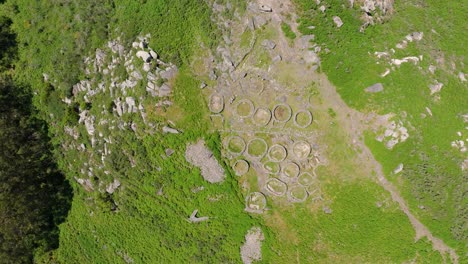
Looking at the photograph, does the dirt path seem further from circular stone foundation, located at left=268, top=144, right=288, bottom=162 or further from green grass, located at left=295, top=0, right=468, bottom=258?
circular stone foundation, located at left=268, top=144, right=288, bottom=162

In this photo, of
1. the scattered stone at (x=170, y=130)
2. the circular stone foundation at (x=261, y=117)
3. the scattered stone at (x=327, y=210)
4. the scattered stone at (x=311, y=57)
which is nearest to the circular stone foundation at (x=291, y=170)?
the scattered stone at (x=327, y=210)

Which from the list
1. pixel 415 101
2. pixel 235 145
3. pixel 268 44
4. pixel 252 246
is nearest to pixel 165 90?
pixel 235 145

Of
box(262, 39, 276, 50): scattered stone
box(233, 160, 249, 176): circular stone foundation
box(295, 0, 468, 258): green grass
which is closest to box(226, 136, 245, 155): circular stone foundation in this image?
box(233, 160, 249, 176): circular stone foundation

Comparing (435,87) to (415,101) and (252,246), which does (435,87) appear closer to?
(415,101)

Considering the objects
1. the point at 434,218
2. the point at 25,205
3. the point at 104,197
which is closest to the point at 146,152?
the point at 104,197

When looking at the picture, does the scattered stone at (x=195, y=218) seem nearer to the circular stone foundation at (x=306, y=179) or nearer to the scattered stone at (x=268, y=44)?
the circular stone foundation at (x=306, y=179)

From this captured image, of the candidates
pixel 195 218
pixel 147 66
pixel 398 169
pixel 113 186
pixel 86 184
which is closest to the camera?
pixel 398 169
